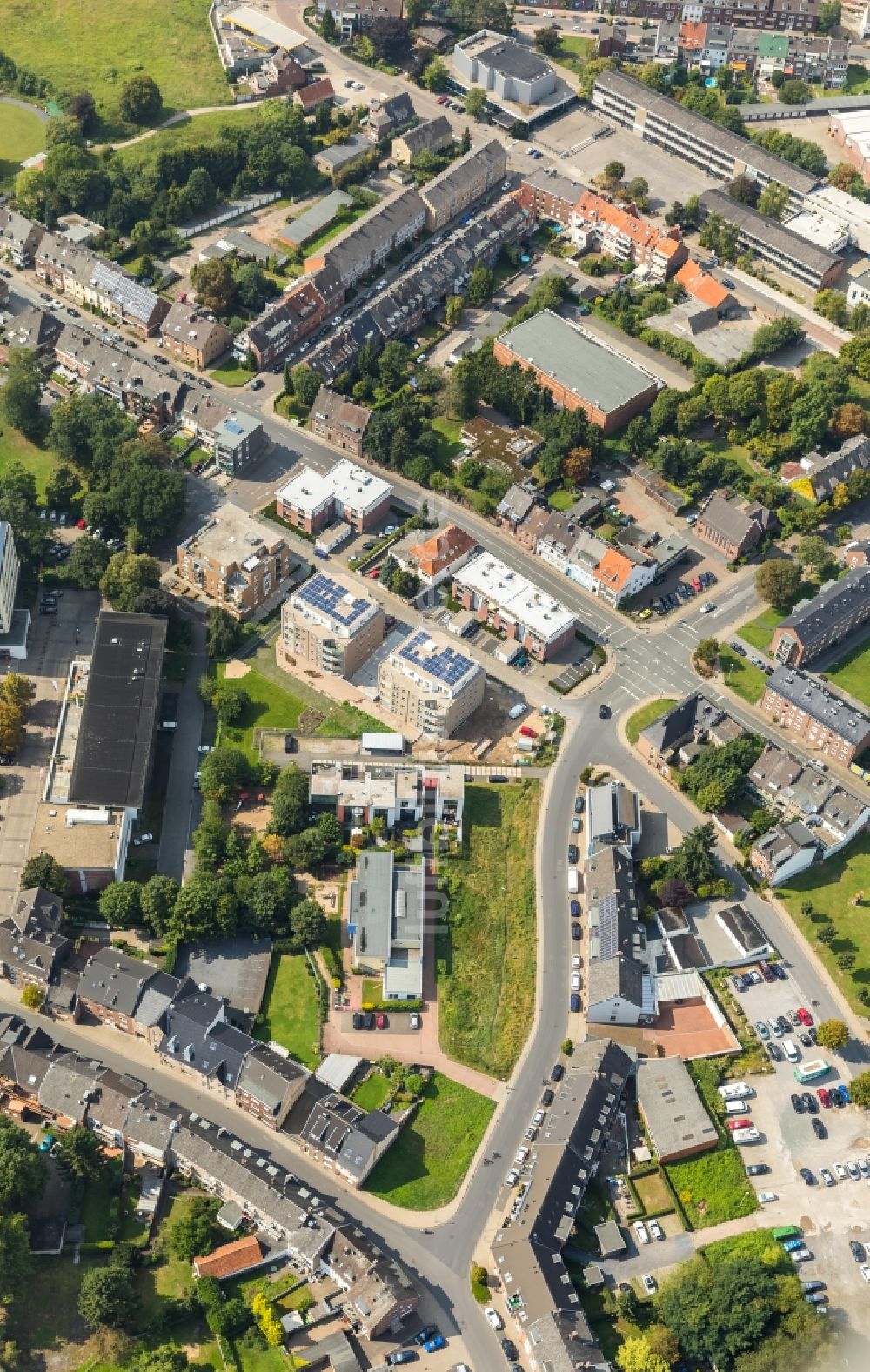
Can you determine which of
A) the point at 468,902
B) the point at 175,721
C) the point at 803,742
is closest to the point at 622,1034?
the point at 468,902

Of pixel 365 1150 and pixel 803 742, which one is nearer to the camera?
pixel 365 1150

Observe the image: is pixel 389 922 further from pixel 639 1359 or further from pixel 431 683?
pixel 639 1359

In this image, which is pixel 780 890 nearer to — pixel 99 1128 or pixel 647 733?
pixel 647 733

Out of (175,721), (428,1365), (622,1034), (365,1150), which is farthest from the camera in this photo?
(175,721)

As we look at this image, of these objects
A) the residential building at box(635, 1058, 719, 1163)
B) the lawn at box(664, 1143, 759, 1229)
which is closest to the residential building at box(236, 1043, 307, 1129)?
the residential building at box(635, 1058, 719, 1163)

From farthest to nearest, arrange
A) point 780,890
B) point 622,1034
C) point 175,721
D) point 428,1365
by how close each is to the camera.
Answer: point 175,721, point 780,890, point 622,1034, point 428,1365

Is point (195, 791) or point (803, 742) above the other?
point (803, 742)

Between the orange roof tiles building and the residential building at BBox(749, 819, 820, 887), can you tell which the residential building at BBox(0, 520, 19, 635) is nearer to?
the orange roof tiles building
